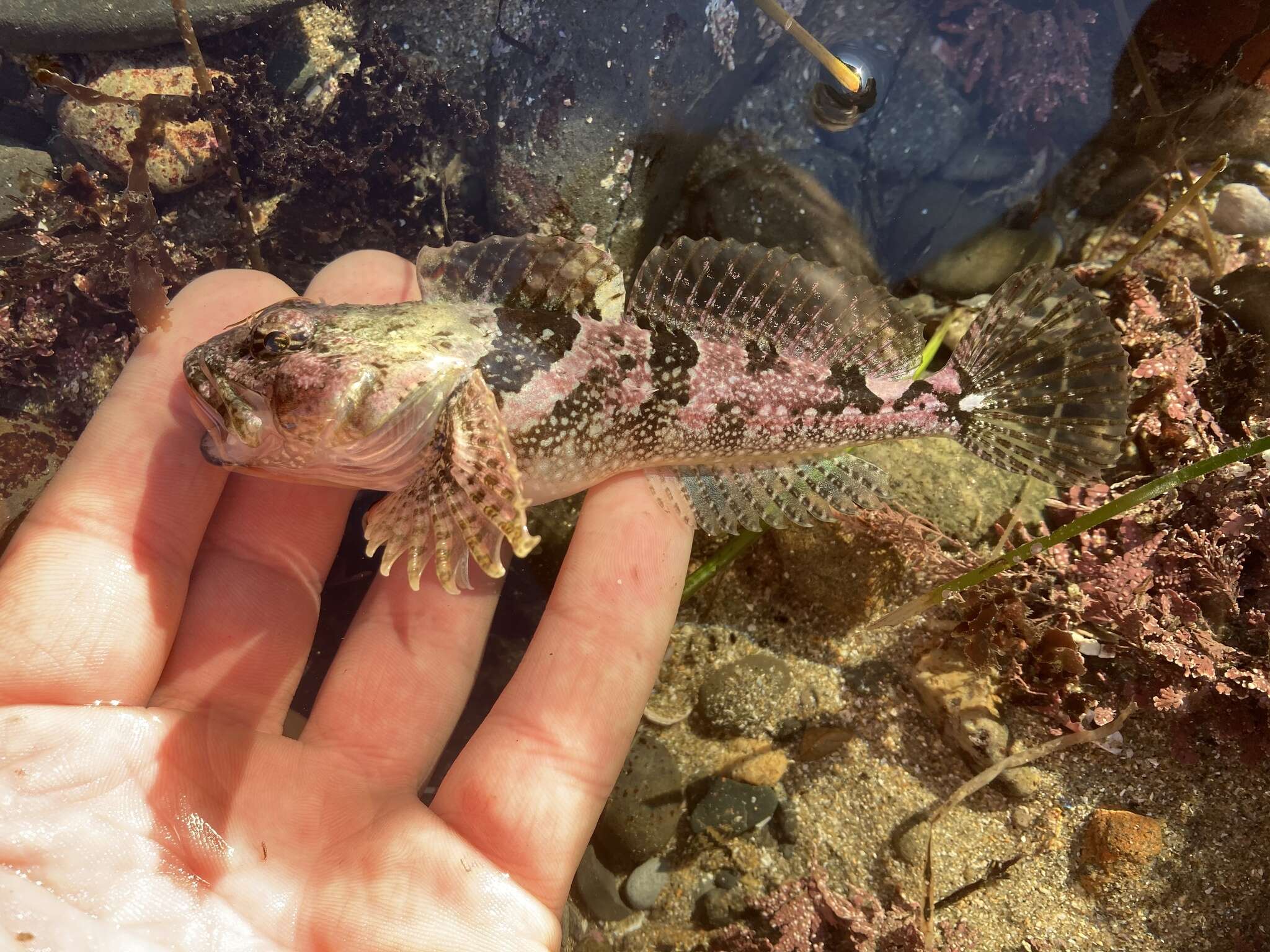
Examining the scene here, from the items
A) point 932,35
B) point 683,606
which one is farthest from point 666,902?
point 932,35

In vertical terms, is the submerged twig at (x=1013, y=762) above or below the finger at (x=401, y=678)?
below

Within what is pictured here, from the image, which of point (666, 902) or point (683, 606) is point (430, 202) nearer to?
point (683, 606)

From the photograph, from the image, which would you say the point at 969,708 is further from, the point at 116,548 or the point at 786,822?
the point at 116,548

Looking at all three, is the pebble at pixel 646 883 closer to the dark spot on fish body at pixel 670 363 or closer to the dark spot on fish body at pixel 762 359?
the dark spot on fish body at pixel 670 363

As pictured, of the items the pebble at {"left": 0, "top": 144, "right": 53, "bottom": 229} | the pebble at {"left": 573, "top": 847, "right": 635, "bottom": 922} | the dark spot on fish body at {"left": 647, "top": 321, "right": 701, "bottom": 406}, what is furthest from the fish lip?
the pebble at {"left": 0, "top": 144, "right": 53, "bottom": 229}

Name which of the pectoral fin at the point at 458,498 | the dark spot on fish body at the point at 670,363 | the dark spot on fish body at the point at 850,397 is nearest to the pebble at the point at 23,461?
the pectoral fin at the point at 458,498

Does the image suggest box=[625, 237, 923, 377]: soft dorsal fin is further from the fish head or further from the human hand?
the fish head

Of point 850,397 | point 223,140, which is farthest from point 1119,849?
point 223,140
